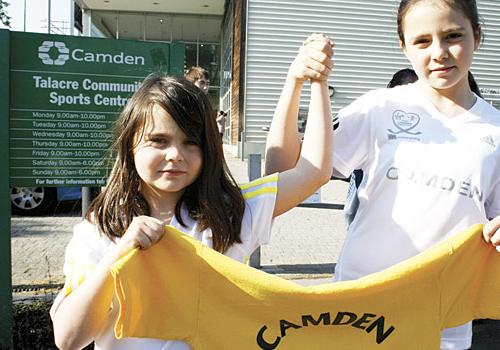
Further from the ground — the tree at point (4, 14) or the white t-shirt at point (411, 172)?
the tree at point (4, 14)

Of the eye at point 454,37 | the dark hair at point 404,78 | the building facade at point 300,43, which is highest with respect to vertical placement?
the building facade at point 300,43

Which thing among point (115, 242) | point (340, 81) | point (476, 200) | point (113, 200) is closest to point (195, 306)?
point (115, 242)

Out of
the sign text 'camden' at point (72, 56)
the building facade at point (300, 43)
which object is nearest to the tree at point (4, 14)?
the building facade at point (300, 43)

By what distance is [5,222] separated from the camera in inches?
144

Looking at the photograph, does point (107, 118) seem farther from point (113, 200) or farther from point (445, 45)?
point (445, 45)

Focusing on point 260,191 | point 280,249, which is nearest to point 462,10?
point 260,191

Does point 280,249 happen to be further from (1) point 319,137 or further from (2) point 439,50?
(2) point 439,50

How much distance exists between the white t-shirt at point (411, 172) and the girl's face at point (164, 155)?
54cm

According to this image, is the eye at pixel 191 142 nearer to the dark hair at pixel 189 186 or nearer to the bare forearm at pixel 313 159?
the dark hair at pixel 189 186

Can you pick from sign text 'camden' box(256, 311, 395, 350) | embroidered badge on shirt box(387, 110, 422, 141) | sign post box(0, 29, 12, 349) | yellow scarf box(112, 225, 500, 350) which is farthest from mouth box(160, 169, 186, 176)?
sign post box(0, 29, 12, 349)

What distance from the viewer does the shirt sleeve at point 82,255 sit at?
1.51m

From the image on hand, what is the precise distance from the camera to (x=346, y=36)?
1623 centimetres

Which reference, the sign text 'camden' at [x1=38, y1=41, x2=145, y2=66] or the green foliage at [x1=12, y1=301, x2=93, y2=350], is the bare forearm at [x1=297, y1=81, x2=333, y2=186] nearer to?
the sign text 'camden' at [x1=38, y1=41, x2=145, y2=66]

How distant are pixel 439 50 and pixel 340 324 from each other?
36.8 inches
